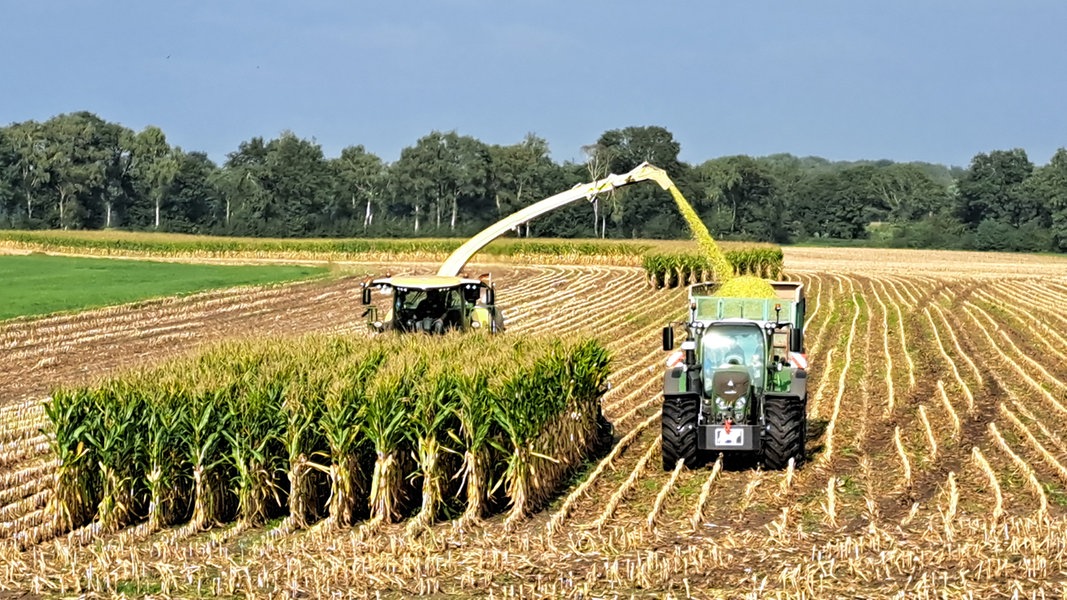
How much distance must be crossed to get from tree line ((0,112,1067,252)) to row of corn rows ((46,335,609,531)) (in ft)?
285

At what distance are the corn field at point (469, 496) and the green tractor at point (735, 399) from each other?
0.38 meters

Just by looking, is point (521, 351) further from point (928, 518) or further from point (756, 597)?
point (756, 597)

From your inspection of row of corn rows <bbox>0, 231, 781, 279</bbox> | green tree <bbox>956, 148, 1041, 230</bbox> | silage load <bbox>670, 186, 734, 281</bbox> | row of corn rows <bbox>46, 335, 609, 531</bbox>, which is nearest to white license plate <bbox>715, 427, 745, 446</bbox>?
row of corn rows <bbox>46, 335, 609, 531</bbox>

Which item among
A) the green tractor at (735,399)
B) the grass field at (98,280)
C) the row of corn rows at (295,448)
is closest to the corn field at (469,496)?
the row of corn rows at (295,448)

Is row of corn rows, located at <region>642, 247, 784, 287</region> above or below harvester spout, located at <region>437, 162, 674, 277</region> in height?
below

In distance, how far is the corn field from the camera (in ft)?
A: 35.2

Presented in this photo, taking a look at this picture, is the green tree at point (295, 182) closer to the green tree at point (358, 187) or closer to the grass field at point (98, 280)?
the green tree at point (358, 187)

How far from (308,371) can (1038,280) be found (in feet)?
157

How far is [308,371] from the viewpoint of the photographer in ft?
48.6

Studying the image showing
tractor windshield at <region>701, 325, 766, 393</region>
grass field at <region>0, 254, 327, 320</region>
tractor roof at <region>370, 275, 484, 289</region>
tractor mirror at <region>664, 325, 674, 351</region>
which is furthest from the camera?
grass field at <region>0, 254, 327, 320</region>

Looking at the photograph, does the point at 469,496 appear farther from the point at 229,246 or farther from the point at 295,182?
the point at 295,182

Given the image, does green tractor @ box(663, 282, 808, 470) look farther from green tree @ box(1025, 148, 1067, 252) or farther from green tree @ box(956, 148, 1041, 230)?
green tree @ box(956, 148, 1041, 230)

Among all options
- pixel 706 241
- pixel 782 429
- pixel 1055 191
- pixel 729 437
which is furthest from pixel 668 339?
pixel 1055 191

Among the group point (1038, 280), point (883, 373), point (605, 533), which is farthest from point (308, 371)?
point (1038, 280)
